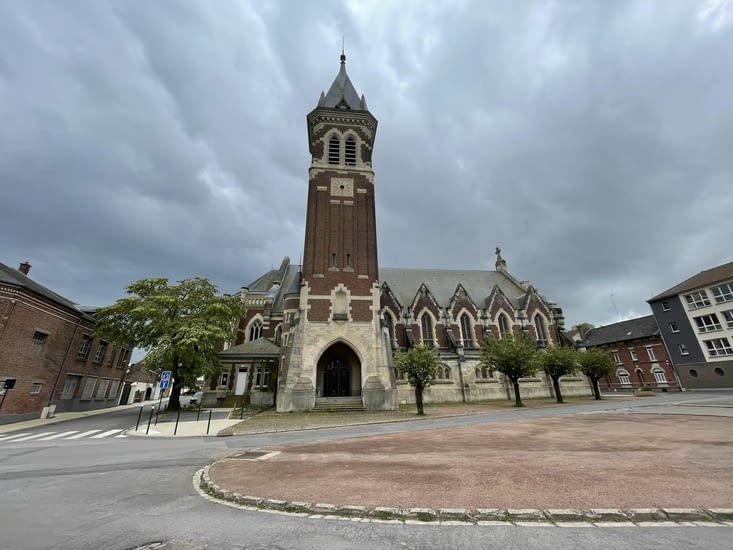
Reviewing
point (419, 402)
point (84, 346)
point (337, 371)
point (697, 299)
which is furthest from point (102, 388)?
point (697, 299)

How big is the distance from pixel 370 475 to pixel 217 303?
21.9 meters

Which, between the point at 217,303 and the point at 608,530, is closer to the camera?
the point at 608,530

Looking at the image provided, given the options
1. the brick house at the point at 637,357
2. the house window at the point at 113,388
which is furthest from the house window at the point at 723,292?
the house window at the point at 113,388

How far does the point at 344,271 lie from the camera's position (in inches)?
1042

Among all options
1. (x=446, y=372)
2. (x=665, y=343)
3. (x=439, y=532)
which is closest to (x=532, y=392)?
(x=446, y=372)

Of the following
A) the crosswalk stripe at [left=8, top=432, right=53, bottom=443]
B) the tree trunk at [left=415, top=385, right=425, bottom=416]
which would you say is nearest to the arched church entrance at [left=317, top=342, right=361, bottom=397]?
the tree trunk at [left=415, top=385, right=425, bottom=416]

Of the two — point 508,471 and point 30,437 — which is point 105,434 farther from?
point 508,471

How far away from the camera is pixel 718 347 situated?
103ft

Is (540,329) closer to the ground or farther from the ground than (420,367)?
farther from the ground

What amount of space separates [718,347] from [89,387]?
198 feet

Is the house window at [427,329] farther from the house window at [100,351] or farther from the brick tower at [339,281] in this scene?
the house window at [100,351]

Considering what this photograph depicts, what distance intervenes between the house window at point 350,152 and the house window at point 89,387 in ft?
102

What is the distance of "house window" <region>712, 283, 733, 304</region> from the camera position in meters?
30.9

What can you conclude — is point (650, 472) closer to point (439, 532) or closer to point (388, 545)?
point (439, 532)
